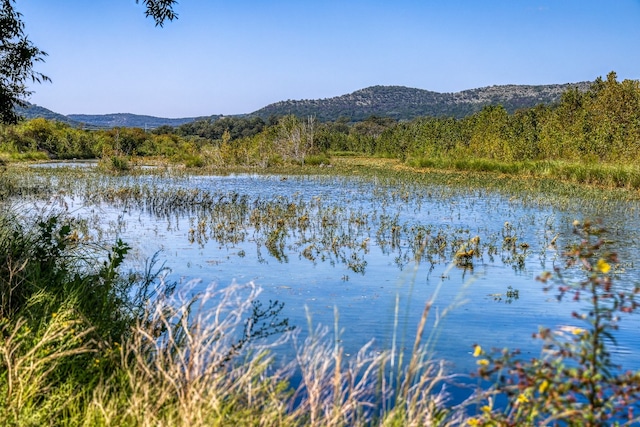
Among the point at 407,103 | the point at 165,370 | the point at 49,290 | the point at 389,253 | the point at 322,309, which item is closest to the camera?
the point at 165,370

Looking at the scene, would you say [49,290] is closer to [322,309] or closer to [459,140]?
[322,309]

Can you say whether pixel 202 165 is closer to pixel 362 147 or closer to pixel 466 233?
pixel 362 147

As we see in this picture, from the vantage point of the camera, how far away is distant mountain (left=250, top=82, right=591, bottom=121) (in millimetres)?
145000

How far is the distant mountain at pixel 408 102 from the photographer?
145000 millimetres

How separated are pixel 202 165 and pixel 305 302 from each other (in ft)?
107

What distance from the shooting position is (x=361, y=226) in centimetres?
1338

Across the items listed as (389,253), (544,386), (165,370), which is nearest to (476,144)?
(389,253)

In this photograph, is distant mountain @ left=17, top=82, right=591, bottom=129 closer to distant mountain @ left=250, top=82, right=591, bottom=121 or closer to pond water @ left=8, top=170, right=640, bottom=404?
distant mountain @ left=250, top=82, right=591, bottom=121

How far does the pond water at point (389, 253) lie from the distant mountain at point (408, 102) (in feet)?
410

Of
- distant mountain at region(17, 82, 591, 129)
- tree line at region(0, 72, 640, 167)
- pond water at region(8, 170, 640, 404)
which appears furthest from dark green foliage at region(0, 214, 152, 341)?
distant mountain at region(17, 82, 591, 129)

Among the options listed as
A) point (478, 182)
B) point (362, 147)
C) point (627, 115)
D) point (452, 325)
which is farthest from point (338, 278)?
point (362, 147)

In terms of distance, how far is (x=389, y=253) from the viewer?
10.5 m

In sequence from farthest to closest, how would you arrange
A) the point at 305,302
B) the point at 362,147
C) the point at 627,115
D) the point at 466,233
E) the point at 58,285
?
the point at 362,147 → the point at 627,115 → the point at 466,233 → the point at 305,302 → the point at 58,285

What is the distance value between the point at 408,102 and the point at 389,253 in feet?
520
